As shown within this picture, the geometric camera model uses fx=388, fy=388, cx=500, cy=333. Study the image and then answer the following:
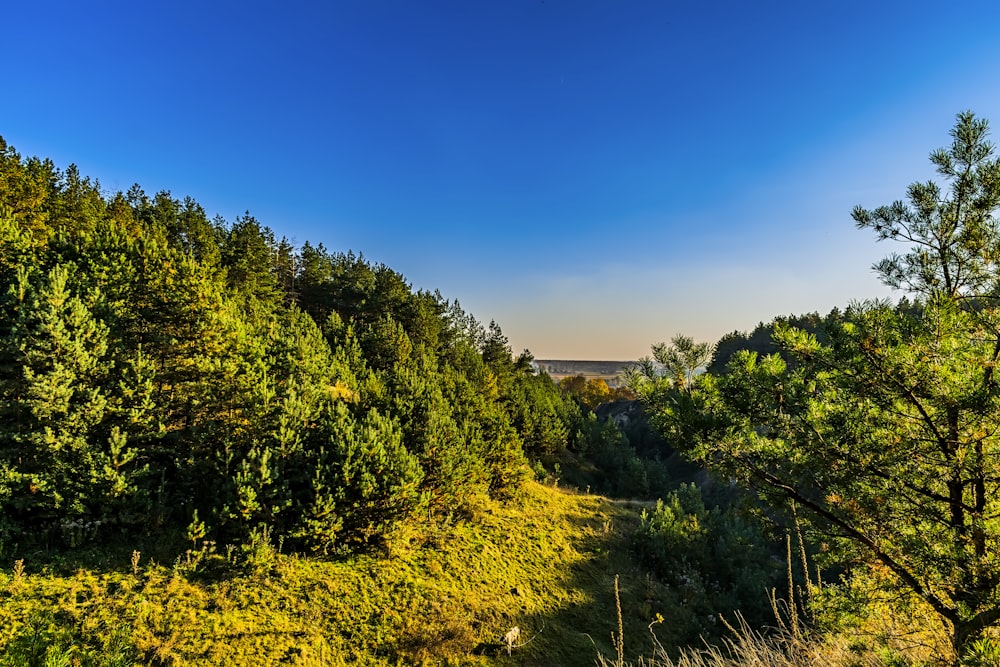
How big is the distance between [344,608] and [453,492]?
626 cm

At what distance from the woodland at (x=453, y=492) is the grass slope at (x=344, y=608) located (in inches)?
3.1

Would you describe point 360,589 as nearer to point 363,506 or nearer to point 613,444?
point 363,506

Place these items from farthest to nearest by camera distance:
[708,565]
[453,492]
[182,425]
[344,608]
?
[708,565] → [453,492] → [182,425] → [344,608]

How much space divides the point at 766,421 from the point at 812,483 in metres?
0.77

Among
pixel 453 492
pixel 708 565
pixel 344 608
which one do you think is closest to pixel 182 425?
pixel 344 608

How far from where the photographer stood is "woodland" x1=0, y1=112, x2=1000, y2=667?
3680mm

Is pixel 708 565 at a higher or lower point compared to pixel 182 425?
lower

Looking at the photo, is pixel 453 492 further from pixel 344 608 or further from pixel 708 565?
pixel 708 565

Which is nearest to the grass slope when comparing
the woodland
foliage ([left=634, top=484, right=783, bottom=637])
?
the woodland

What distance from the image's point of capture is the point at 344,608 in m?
11.2

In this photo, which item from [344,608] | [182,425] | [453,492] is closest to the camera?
[344,608]

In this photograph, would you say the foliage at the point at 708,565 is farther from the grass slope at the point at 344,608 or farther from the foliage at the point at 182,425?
the foliage at the point at 182,425

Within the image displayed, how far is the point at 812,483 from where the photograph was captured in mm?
4285

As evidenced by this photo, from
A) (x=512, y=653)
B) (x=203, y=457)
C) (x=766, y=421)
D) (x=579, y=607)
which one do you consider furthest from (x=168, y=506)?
(x=766, y=421)
